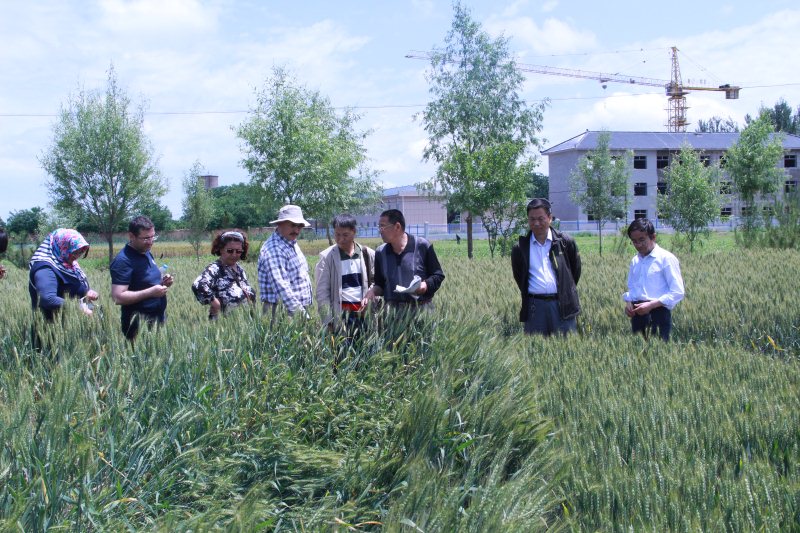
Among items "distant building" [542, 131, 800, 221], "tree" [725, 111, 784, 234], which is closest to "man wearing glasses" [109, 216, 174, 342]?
"tree" [725, 111, 784, 234]

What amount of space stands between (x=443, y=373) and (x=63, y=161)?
2628 centimetres

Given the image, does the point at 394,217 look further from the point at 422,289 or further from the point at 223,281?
the point at 223,281

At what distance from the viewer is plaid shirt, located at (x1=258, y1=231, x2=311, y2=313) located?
18.4 feet

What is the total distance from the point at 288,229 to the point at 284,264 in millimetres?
275

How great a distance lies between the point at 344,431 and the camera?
350cm

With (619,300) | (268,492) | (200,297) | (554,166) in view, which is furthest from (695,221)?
(554,166)

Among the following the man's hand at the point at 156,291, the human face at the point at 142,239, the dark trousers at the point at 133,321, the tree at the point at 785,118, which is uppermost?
the tree at the point at 785,118

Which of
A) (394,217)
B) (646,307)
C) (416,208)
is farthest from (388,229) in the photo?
(416,208)

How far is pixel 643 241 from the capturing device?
19.7 ft

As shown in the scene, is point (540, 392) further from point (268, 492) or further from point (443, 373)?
point (268, 492)

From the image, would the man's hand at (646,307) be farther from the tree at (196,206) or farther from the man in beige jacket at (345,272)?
the tree at (196,206)

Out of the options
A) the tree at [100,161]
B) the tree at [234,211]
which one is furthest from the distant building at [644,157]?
the tree at [100,161]

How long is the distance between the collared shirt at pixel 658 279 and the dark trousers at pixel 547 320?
0.62 m

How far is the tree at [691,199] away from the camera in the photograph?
29.8m
